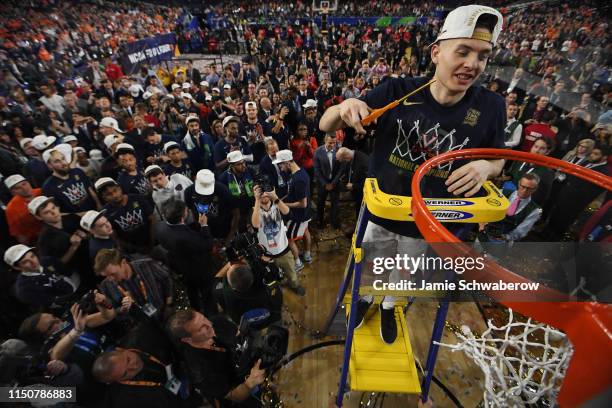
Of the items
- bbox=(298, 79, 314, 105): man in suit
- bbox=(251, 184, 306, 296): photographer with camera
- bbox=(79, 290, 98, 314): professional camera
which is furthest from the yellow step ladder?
bbox=(298, 79, 314, 105): man in suit

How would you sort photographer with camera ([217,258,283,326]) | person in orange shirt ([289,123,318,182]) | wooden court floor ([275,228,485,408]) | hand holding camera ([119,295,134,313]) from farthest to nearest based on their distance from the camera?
1. person in orange shirt ([289,123,318,182])
2. wooden court floor ([275,228,485,408])
3. hand holding camera ([119,295,134,313])
4. photographer with camera ([217,258,283,326])

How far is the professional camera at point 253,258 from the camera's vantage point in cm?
313

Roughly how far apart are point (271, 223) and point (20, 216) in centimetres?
354

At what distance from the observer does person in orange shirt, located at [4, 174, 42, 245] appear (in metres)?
4.07

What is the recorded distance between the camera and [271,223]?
4043 millimetres

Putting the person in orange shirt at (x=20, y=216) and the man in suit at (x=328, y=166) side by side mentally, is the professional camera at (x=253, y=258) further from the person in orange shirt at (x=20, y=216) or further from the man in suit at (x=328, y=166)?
the person in orange shirt at (x=20, y=216)

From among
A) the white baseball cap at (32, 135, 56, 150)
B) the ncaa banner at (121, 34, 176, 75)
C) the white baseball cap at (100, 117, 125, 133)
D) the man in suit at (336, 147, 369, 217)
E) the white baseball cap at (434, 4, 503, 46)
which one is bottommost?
the man in suit at (336, 147, 369, 217)

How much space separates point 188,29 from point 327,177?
22671 mm

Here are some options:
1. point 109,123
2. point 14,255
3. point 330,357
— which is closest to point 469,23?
point 330,357

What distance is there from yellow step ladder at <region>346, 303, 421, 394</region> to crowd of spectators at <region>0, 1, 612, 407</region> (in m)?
1.03

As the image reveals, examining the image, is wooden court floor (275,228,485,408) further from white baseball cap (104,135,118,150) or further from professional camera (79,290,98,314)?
white baseball cap (104,135,118,150)

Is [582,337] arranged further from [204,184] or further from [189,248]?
[204,184]

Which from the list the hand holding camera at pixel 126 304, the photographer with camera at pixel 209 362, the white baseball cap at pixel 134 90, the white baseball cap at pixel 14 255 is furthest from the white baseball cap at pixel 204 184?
the white baseball cap at pixel 134 90

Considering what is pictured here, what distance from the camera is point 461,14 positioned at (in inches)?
66.6
